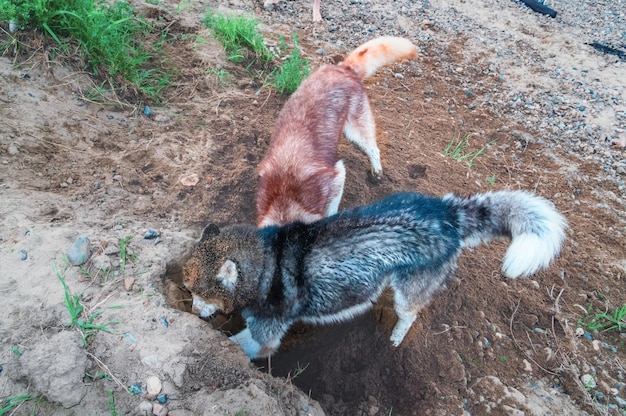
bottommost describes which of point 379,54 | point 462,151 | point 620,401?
point 620,401

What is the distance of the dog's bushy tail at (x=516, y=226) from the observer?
2.46 m

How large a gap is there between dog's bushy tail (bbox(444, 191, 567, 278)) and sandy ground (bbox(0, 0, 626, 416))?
2.86 feet

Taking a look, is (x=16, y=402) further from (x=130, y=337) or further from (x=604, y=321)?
(x=604, y=321)

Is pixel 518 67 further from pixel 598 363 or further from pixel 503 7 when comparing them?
pixel 598 363

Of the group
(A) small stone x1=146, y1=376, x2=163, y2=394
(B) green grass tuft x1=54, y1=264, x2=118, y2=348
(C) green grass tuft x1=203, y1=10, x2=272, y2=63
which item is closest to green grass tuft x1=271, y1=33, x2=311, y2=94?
(C) green grass tuft x1=203, y1=10, x2=272, y2=63

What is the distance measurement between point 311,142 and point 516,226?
1.91 meters

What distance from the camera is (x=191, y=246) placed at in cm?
315

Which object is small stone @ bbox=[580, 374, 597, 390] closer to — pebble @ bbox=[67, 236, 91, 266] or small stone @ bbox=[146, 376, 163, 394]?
small stone @ bbox=[146, 376, 163, 394]

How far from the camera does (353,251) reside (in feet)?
9.29

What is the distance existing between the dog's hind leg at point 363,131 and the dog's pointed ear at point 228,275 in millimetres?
2203

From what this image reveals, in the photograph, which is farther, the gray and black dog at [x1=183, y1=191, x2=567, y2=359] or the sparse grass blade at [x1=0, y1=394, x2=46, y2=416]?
the gray and black dog at [x1=183, y1=191, x2=567, y2=359]

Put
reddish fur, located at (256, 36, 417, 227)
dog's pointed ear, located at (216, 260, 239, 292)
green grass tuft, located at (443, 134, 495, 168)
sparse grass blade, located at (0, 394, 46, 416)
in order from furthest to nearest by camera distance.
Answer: green grass tuft, located at (443, 134, 495, 168)
reddish fur, located at (256, 36, 417, 227)
dog's pointed ear, located at (216, 260, 239, 292)
sparse grass blade, located at (0, 394, 46, 416)

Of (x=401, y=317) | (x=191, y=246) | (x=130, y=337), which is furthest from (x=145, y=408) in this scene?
(x=401, y=317)

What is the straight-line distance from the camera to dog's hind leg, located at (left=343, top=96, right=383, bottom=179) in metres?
4.27
